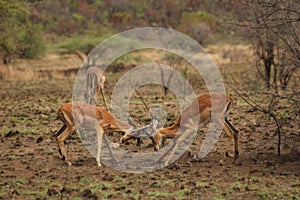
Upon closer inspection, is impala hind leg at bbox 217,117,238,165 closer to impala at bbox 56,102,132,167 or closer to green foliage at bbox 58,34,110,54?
impala at bbox 56,102,132,167

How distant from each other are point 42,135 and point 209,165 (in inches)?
156

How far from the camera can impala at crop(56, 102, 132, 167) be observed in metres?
10.0

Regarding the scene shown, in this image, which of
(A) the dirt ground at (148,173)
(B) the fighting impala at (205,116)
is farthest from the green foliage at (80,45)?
(B) the fighting impala at (205,116)

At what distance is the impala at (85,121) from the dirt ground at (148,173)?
460 millimetres

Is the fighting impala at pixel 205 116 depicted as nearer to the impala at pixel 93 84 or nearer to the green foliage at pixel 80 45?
the impala at pixel 93 84

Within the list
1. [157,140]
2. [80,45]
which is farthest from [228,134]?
[80,45]

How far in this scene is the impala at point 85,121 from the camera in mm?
10039

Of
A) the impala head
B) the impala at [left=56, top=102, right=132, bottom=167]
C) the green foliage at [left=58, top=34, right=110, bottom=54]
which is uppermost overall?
the impala at [left=56, top=102, right=132, bottom=167]

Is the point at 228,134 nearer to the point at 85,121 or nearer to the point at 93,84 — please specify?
the point at 85,121

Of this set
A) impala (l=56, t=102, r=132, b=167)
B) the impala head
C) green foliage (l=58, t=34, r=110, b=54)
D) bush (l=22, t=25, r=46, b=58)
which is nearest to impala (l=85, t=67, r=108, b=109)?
impala (l=56, t=102, r=132, b=167)

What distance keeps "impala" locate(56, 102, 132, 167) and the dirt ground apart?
460 millimetres

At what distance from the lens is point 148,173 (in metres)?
8.98

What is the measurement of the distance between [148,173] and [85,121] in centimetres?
183

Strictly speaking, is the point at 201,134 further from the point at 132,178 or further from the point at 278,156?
the point at 132,178
